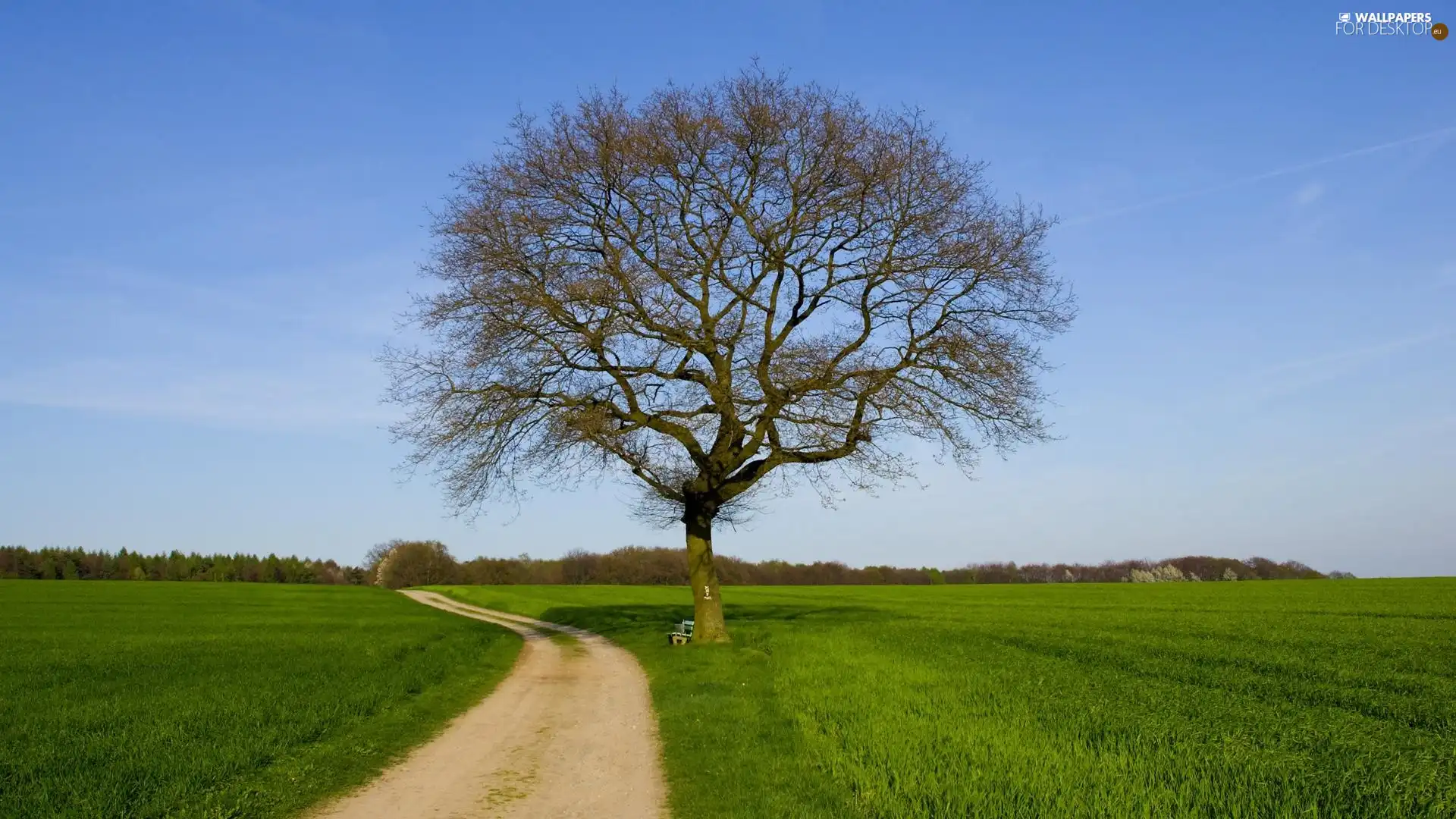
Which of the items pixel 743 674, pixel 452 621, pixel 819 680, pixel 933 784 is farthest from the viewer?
pixel 452 621

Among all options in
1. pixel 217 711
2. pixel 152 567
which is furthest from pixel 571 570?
pixel 217 711

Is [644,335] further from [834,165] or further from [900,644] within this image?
[900,644]

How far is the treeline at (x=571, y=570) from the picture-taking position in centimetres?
12950

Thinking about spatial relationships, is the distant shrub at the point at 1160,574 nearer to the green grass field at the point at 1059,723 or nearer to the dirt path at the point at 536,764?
the green grass field at the point at 1059,723

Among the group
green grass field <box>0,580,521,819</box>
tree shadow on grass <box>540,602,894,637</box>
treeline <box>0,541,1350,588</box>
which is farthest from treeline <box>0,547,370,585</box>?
green grass field <box>0,580,521,819</box>

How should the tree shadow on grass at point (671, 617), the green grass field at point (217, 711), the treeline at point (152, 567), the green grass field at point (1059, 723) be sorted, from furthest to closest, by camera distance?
the treeline at point (152, 567) → the tree shadow on grass at point (671, 617) → the green grass field at point (217, 711) → the green grass field at point (1059, 723)

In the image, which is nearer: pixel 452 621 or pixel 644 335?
pixel 644 335

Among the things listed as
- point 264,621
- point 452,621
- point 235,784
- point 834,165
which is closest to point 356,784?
point 235,784

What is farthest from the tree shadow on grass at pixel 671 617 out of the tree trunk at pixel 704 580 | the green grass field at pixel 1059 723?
the green grass field at pixel 1059 723

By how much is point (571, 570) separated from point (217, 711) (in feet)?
463

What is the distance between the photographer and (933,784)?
906 centimetres

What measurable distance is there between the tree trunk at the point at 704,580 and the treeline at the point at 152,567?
117m

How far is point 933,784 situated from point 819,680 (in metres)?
8.12

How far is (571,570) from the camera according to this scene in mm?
151875
